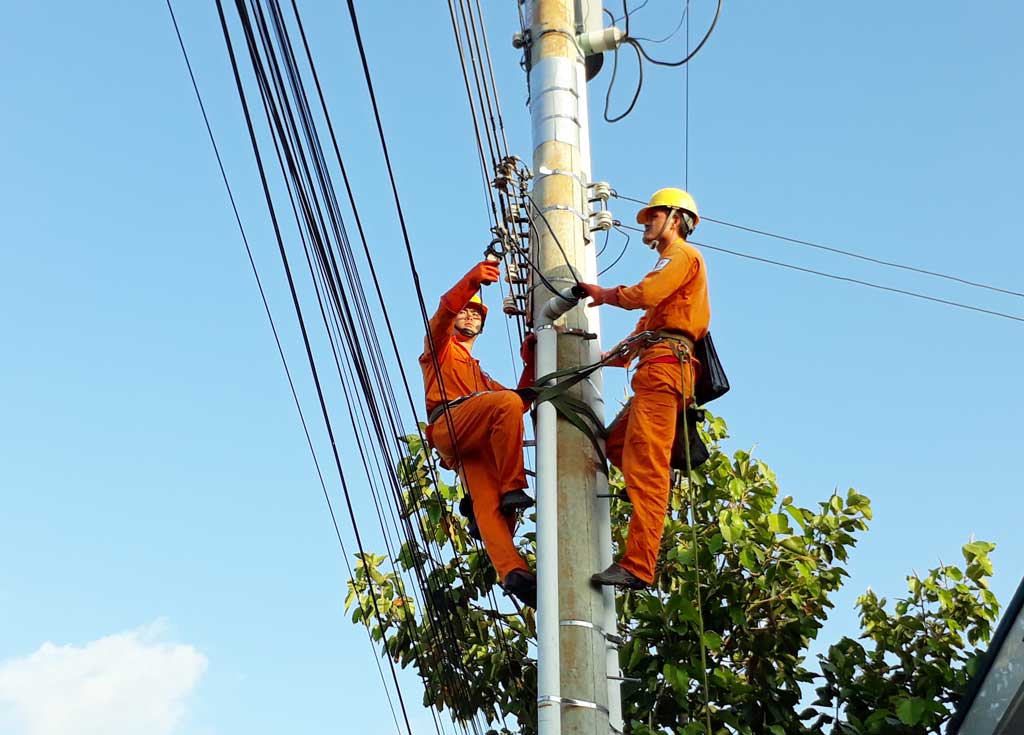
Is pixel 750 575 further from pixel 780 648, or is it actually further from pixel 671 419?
pixel 671 419

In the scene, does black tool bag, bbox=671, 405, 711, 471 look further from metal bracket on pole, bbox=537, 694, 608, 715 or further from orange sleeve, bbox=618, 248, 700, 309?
metal bracket on pole, bbox=537, 694, 608, 715

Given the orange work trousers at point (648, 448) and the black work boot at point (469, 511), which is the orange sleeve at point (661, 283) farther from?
the black work boot at point (469, 511)

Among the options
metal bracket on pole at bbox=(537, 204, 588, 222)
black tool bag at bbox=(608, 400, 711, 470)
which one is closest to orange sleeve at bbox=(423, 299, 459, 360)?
metal bracket on pole at bbox=(537, 204, 588, 222)

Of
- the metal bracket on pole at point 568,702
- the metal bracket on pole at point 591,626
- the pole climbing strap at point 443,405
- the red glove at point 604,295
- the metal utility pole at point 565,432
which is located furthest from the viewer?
the pole climbing strap at point 443,405

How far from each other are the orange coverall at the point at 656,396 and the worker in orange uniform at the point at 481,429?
47 centimetres

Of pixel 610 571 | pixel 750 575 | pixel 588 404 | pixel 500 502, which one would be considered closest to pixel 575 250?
pixel 588 404

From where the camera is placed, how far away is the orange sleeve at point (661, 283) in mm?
5336

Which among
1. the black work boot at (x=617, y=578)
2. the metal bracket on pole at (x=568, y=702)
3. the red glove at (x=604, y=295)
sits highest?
the red glove at (x=604, y=295)

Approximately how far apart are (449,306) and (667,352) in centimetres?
110

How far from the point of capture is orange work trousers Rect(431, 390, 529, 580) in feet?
17.7

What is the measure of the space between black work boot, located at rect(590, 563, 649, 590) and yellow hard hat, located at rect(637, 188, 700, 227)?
1.94 m

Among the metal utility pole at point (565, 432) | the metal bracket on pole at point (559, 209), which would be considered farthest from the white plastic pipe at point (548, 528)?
the metal bracket on pole at point (559, 209)

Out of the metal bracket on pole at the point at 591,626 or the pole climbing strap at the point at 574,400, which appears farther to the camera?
the pole climbing strap at the point at 574,400

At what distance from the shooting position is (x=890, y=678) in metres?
7.56
